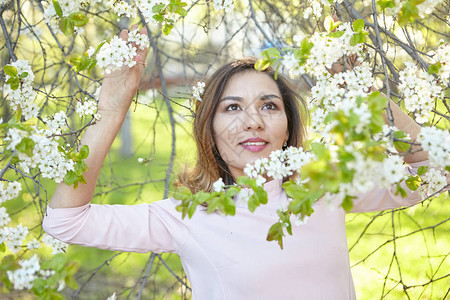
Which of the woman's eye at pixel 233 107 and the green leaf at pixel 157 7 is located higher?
the green leaf at pixel 157 7

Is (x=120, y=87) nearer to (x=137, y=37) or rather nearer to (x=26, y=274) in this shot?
(x=137, y=37)

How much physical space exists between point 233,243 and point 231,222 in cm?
7

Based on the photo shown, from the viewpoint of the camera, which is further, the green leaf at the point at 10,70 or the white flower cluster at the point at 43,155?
the green leaf at the point at 10,70

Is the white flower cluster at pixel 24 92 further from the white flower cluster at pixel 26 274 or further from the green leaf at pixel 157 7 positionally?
the white flower cluster at pixel 26 274

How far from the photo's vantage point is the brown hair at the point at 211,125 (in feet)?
5.73

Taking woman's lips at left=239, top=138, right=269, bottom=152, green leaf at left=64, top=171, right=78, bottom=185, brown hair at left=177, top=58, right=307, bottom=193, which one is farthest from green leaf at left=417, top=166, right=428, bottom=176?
green leaf at left=64, top=171, right=78, bottom=185

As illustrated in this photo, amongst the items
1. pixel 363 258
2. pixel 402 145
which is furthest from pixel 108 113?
pixel 363 258

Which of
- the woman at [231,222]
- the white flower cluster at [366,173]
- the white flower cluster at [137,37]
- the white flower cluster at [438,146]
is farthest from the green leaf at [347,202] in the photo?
the white flower cluster at [137,37]

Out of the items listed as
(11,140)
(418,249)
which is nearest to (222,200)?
(11,140)

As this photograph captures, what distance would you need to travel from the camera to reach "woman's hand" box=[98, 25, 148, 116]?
4.91 ft

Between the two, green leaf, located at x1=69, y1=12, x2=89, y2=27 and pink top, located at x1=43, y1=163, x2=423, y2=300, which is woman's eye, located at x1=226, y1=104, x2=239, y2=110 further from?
green leaf, located at x1=69, y1=12, x2=89, y2=27

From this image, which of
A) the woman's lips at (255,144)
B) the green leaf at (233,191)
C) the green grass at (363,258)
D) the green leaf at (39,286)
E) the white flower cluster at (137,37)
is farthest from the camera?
the green grass at (363,258)

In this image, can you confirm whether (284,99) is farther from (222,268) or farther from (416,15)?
(416,15)

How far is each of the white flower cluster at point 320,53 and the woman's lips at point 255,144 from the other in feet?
1.29
